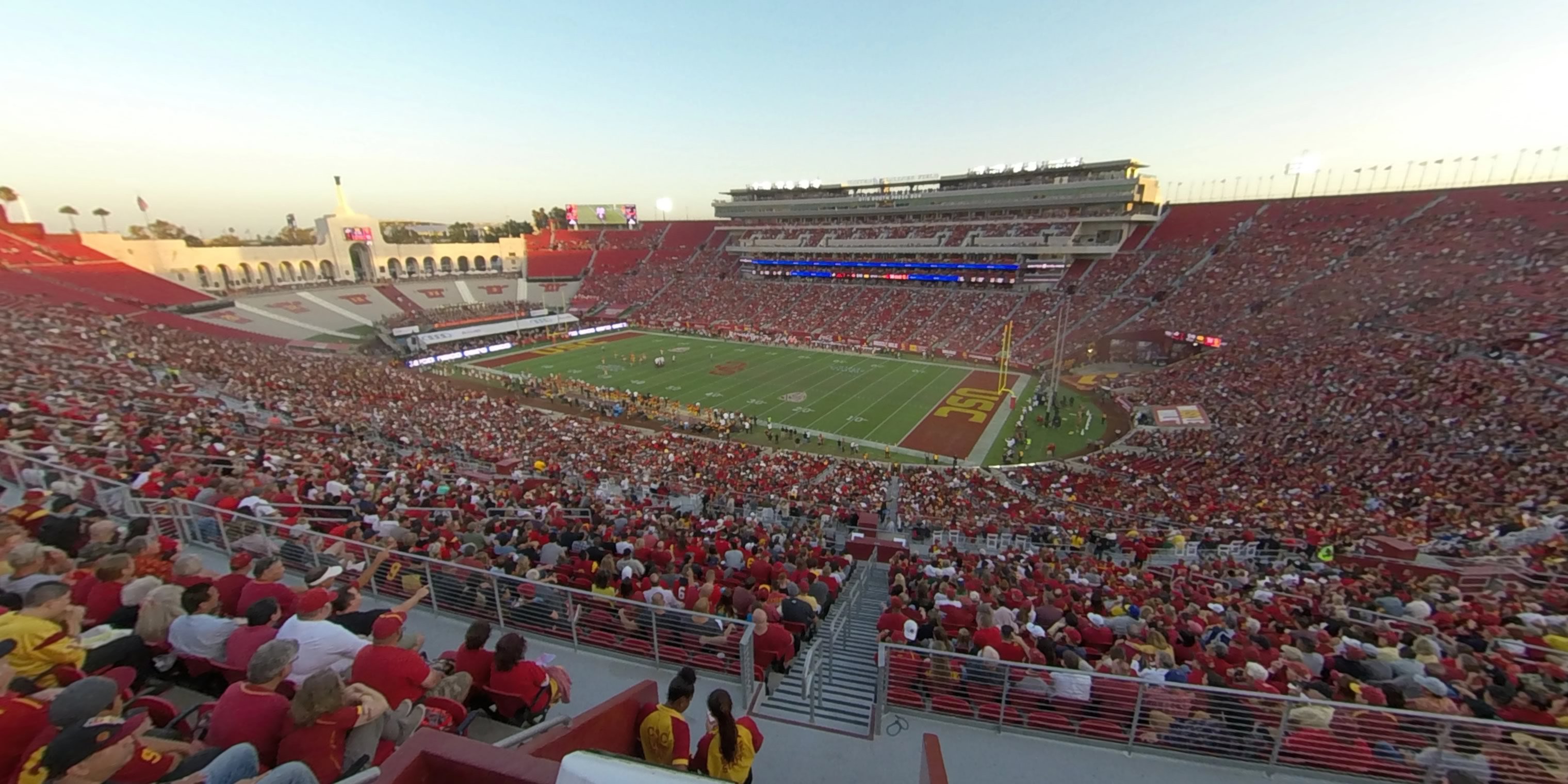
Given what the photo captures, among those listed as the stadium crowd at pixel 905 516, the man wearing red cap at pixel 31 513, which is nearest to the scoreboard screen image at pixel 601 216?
the stadium crowd at pixel 905 516

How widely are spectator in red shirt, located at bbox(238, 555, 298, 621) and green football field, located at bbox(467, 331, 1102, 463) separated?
2300 cm

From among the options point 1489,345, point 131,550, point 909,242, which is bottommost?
point 131,550

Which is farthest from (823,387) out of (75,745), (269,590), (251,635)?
(75,745)

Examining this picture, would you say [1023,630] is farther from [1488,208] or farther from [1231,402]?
[1488,208]

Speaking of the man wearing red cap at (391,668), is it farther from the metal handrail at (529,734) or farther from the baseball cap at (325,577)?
the baseball cap at (325,577)

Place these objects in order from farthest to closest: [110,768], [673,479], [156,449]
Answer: [673,479]
[156,449]
[110,768]

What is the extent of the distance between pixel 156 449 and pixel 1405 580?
75.8 feet

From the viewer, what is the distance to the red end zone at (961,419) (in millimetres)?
27891

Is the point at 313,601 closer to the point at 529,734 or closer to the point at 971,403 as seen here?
the point at 529,734

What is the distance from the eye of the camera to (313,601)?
13.3ft

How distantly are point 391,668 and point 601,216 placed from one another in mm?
92483

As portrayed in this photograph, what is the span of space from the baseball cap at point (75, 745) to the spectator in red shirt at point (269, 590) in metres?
1.95

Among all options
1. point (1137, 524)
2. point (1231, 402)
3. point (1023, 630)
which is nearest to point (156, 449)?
point (1023, 630)

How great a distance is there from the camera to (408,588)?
657 centimetres
